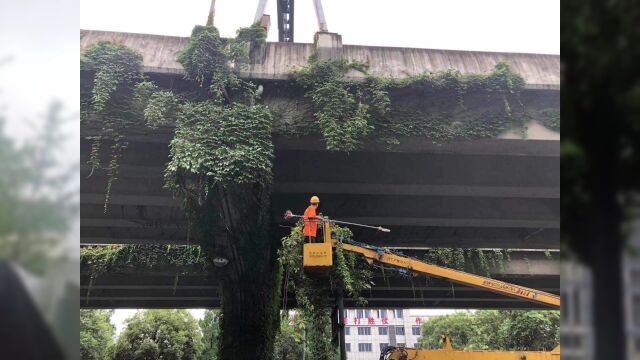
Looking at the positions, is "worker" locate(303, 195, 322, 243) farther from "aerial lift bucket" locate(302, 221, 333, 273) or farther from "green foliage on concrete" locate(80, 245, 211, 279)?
"green foliage on concrete" locate(80, 245, 211, 279)

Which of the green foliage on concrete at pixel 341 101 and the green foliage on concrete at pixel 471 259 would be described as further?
the green foliage on concrete at pixel 471 259

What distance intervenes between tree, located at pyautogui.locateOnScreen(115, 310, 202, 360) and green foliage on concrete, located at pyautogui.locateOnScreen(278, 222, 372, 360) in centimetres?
2174

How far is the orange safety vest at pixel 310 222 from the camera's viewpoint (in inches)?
347

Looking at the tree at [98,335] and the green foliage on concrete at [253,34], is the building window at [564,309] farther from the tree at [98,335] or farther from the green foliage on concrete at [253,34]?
the tree at [98,335]

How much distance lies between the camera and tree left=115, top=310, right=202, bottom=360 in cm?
2878

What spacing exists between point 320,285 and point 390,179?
2928 mm

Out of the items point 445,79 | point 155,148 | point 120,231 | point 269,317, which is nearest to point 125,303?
point 120,231

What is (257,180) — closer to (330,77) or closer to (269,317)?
(330,77)

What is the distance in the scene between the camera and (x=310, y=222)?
887 centimetres

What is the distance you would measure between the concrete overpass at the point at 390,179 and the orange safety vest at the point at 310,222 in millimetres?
1614

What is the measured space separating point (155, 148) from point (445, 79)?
5.73 m

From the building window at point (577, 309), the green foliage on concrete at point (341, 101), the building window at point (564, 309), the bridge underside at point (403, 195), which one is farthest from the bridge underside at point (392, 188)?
the building window at point (577, 309)

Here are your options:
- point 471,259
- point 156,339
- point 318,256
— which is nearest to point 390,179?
point 318,256

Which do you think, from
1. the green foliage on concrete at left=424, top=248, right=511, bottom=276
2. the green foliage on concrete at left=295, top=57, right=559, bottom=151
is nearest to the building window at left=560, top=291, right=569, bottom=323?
the green foliage on concrete at left=295, top=57, right=559, bottom=151
